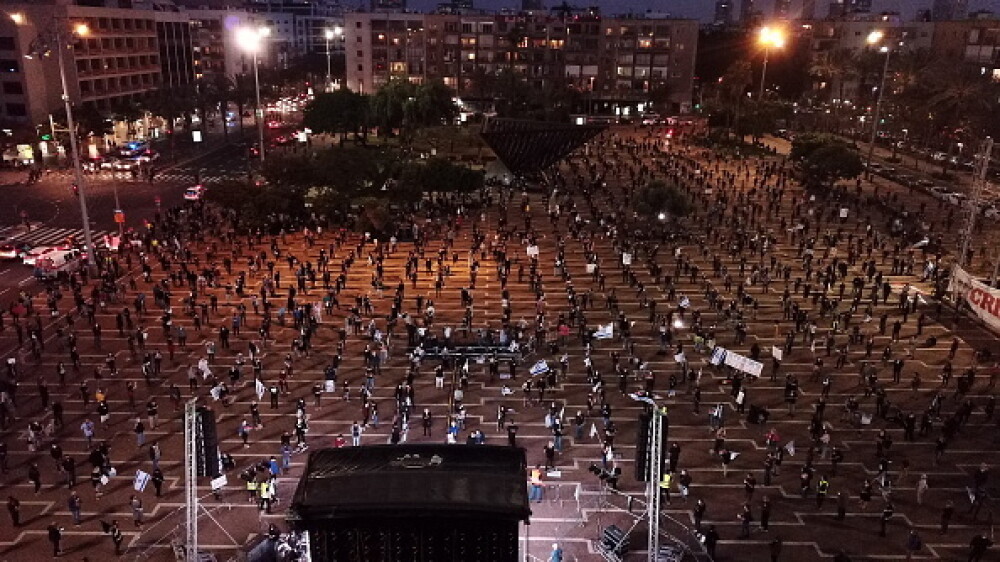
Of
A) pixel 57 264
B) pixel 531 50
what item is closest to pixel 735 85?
pixel 531 50

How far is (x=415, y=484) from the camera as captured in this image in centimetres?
1402

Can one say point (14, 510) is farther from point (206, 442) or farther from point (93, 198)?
point (93, 198)

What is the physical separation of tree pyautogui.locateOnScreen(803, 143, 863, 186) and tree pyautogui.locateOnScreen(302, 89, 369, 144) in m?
46.8

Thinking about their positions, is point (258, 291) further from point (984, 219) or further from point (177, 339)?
point (984, 219)

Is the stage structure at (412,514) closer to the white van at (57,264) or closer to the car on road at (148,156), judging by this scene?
the white van at (57,264)

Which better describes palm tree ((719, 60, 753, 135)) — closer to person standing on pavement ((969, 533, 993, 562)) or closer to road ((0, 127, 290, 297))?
road ((0, 127, 290, 297))

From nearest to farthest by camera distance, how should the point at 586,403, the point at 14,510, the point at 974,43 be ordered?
the point at 14,510, the point at 586,403, the point at 974,43

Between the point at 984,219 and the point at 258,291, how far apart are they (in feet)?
163

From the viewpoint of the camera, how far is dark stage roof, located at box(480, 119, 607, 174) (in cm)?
6094

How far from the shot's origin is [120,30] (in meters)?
90.8

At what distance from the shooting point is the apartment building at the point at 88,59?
251 ft

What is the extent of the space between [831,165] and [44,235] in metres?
57.0

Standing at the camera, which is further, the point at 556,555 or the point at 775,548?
the point at 775,548

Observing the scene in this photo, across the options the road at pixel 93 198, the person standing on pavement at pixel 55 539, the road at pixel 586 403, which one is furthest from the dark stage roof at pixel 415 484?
the road at pixel 93 198
